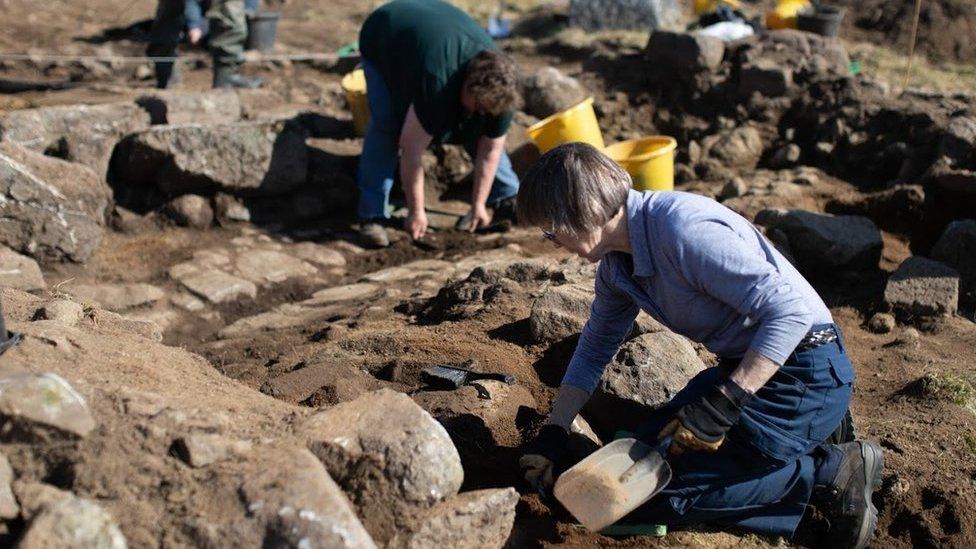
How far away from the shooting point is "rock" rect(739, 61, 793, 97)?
24.4ft

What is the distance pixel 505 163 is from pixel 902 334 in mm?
2713

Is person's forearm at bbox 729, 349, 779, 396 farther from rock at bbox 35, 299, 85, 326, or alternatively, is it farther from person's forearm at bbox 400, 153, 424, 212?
person's forearm at bbox 400, 153, 424, 212

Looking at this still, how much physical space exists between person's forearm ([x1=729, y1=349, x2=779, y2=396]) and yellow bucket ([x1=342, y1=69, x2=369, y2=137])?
14.8 feet

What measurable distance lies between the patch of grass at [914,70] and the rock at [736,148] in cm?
195

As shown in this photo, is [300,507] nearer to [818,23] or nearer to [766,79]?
[766,79]

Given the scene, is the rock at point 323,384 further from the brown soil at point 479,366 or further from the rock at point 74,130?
the rock at point 74,130

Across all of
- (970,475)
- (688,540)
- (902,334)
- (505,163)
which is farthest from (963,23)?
(688,540)

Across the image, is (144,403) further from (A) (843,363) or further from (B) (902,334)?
(B) (902,334)

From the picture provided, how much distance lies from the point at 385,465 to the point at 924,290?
314 cm

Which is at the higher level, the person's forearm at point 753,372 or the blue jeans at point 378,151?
the person's forearm at point 753,372

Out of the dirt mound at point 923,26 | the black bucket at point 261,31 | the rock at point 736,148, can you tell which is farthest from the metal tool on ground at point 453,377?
the dirt mound at point 923,26

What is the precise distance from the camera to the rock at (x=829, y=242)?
510cm

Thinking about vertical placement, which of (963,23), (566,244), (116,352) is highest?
(566,244)

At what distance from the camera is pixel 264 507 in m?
2.25
